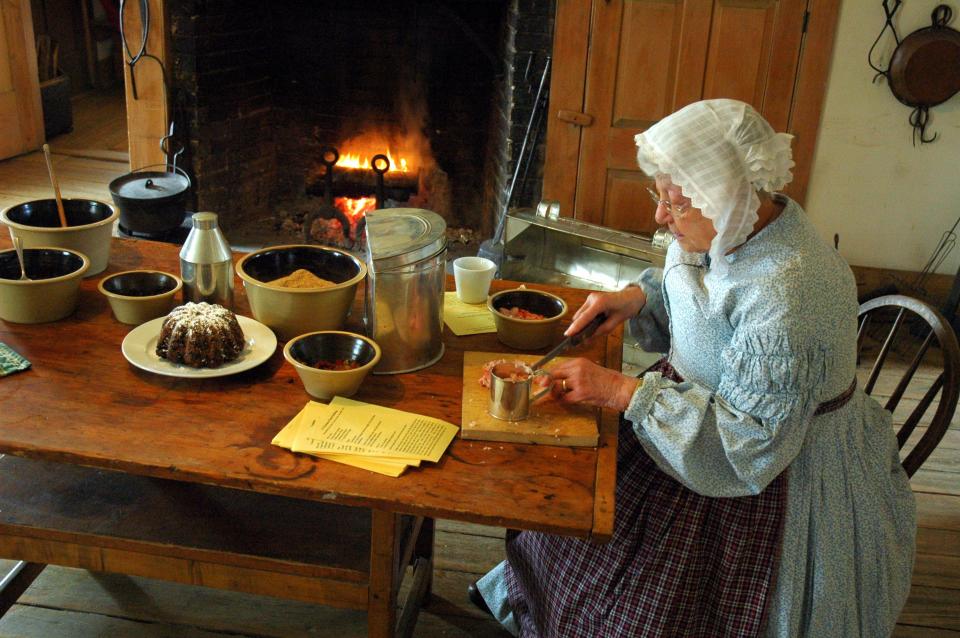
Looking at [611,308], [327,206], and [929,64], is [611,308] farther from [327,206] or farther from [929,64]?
[327,206]

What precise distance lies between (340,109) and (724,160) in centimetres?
343

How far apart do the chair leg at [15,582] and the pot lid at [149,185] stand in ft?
5.19

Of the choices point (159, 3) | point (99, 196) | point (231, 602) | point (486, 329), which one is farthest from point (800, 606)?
point (99, 196)

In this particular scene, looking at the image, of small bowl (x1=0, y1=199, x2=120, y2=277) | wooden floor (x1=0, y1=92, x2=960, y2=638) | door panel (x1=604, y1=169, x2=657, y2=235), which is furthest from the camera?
door panel (x1=604, y1=169, x2=657, y2=235)

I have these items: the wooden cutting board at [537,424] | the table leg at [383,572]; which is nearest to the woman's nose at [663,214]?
the wooden cutting board at [537,424]

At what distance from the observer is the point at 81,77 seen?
7.34 meters

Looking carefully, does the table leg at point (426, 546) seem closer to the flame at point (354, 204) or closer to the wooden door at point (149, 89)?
the wooden door at point (149, 89)

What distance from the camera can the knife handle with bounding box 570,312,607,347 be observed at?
182cm

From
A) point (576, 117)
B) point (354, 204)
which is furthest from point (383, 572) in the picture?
point (354, 204)

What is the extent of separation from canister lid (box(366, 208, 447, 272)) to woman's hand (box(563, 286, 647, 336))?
0.33m

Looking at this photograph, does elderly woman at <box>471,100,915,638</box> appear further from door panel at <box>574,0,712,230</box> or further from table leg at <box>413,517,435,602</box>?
door panel at <box>574,0,712,230</box>

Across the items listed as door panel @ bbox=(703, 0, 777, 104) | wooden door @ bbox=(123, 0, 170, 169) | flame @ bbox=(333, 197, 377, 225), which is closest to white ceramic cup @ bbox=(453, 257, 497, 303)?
door panel @ bbox=(703, 0, 777, 104)

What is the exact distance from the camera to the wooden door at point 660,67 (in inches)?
139

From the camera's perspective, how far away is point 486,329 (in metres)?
1.93
